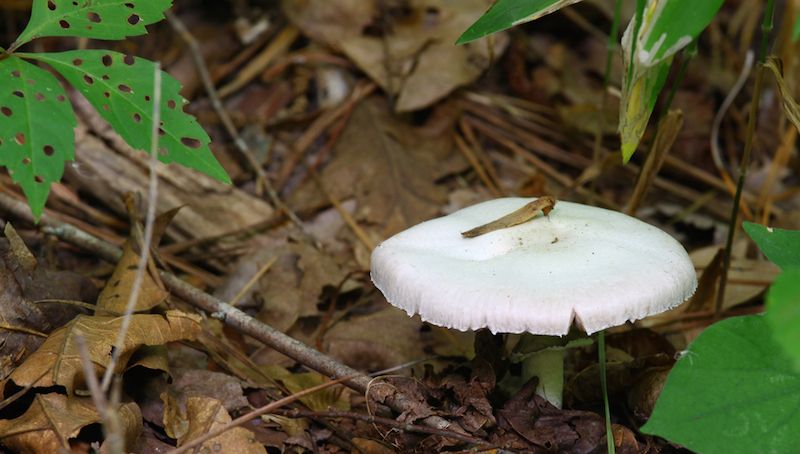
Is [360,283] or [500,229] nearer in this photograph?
[500,229]

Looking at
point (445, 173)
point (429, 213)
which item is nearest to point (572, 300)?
point (429, 213)

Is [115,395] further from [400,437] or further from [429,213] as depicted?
[429,213]

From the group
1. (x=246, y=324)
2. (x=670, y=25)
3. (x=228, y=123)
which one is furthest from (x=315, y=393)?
(x=228, y=123)

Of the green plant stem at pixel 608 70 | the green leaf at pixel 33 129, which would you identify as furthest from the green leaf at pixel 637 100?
the green leaf at pixel 33 129

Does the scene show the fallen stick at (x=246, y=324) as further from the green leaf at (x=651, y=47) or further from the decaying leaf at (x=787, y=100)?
the decaying leaf at (x=787, y=100)

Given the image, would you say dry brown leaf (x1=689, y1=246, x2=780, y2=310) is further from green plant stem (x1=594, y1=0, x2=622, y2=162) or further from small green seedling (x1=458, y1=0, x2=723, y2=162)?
small green seedling (x1=458, y1=0, x2=723, y2=162)

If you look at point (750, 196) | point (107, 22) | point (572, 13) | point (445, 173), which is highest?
point (107, 22)

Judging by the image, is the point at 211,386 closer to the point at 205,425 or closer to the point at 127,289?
the point at 205,425
